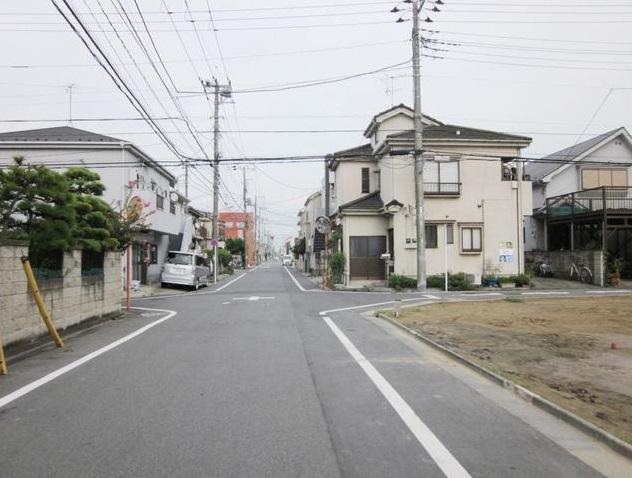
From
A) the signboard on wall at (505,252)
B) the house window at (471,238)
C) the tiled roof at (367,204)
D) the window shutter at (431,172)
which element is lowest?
the signboard on wall at (505,252)

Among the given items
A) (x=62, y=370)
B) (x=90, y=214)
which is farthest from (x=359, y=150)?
(x=62, y=370)

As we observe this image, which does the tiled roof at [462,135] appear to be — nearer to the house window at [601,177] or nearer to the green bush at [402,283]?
the green bush at [402,283]

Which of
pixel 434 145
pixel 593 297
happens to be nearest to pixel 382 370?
pixel 593 297

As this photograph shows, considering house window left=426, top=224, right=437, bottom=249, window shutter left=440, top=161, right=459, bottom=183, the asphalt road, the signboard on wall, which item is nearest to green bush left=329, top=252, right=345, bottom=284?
house window left=426, top=224, right=437, bottom=249

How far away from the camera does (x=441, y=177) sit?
30719 millimetres

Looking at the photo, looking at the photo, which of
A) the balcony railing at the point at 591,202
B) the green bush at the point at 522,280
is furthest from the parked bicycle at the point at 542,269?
the green bush at the point at 522,280

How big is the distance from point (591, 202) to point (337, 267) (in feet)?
49.6

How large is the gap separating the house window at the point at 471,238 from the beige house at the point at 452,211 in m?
0.05

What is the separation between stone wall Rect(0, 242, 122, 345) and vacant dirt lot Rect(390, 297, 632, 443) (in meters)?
8.25

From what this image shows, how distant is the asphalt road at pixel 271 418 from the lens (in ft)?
15.8

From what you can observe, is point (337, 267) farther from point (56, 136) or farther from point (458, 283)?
point (56, 136)

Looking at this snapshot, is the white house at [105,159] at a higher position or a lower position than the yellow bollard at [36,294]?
higher

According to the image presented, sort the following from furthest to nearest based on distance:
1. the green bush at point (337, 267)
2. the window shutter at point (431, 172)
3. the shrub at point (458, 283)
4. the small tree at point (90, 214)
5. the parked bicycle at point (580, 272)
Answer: the green bush at point (337, 267)
the parked bicycle at point (580, 272)
the window shutter at point (431, 172)
the shrub at point (458, 283)
the small tree at point (90, 214)

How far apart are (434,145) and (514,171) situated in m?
5.30
